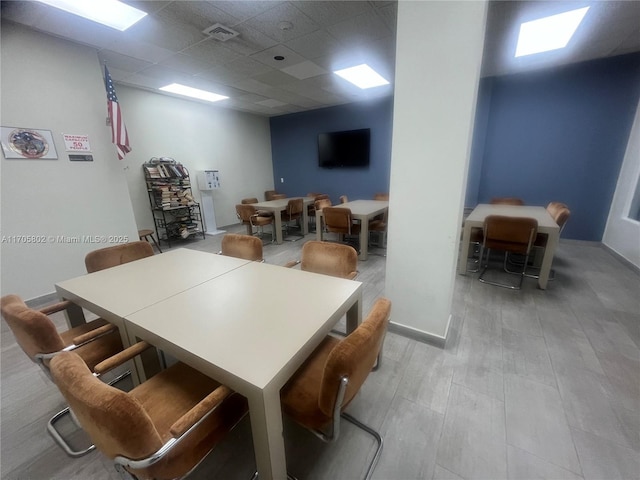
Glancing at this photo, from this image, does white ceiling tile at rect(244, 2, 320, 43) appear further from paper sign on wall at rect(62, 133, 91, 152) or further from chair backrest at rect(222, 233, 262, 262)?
paper sign on wall at rect(62, 133, 91, 152)

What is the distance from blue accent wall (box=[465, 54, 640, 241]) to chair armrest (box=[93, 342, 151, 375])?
5452 millimetres

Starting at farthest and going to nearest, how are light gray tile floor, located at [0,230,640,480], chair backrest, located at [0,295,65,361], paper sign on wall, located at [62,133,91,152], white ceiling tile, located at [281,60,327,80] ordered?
1. white ceiling tile, located at [281,60,327,80]
2. paper sign on wall, located at [62,133,91,152]
3. light gray tile floor, located at [0,230,640,480]
4. chair backrest, located at [0,295,65,361]

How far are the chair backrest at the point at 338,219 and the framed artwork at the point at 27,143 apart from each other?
3.28m

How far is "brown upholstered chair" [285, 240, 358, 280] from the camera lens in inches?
68.1

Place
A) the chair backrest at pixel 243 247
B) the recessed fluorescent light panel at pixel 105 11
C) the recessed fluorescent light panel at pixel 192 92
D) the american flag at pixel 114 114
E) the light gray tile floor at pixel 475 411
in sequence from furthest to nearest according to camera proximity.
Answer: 1. the recessed fluorescent light panel at pixel 192 92
2. the american flag at pixel 114 114
3. the recessed fluorescent light panel at pixel 105 11
4. the chair backrest at pixel 243 247
5. the light gray tile floor at pixel 475 411

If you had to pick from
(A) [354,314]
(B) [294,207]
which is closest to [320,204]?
(B) [294,207]

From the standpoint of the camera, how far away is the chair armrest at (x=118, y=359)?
3.17ft

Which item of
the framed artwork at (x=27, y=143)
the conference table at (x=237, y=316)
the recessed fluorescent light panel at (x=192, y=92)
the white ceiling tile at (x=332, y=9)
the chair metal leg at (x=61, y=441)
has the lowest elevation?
the chair metal leg at (x=61, y=441)

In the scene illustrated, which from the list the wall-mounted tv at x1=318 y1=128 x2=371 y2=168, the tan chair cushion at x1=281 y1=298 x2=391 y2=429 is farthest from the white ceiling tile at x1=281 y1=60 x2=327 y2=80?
the tan chair cushion at x1=281 y1=298 x2=391 y2=429

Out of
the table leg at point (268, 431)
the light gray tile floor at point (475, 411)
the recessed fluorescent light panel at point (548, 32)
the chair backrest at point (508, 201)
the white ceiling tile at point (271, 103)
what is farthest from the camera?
the white ceiling tile at point (271, 103)

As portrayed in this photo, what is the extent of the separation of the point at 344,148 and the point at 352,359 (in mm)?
5882

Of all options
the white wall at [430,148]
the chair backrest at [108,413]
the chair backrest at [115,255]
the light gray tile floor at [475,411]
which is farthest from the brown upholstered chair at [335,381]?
the chair backrest at [115,255]

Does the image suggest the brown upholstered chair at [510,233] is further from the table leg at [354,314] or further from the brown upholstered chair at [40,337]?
the brown upholstered chair at [40,337]

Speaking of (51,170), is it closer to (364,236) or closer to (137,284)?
(137,284)
